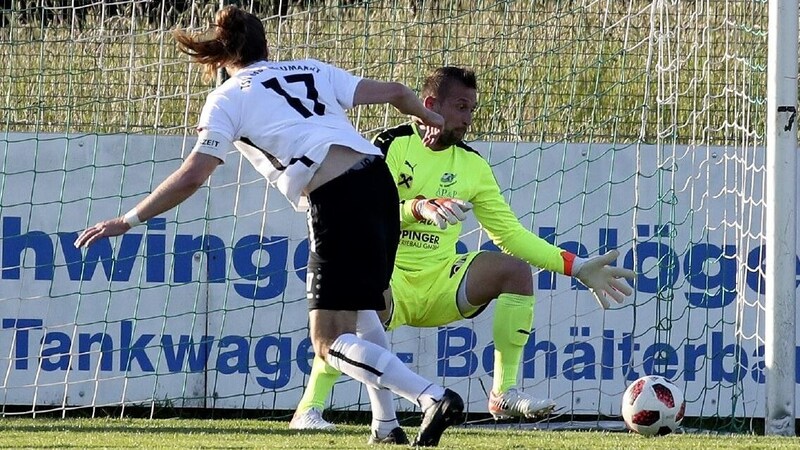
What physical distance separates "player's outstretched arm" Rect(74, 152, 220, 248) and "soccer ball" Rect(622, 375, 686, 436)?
2148 millimetres

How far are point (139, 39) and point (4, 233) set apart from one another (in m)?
2.06

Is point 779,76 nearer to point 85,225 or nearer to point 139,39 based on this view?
point 85,225

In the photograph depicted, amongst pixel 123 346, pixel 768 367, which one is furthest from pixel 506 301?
pixel 123 346

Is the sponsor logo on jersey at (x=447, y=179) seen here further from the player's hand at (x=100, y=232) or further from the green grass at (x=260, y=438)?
the player's hand at (x=100, y=232)

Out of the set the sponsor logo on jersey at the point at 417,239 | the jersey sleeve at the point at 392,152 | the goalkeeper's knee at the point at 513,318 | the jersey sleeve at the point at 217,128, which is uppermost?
the jersey sleeve at the point at 392,152

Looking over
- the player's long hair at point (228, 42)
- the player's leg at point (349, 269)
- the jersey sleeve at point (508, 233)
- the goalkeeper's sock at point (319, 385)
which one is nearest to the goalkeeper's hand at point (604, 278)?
the jersey sleeve at point (508, 233)

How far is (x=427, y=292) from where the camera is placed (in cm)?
654

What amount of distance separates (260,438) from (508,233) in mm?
1605

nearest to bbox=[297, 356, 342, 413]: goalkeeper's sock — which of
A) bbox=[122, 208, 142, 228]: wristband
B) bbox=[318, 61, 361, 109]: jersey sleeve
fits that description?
bbox=[318, 61, 361, 109]: jersey sleeve

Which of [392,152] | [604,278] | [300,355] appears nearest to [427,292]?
[392,152]

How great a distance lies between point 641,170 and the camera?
797cm

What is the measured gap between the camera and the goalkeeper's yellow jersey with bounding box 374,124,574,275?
260 inches

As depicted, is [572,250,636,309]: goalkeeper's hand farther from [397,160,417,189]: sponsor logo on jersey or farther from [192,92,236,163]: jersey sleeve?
[192,92,236,163]: jersey sleeve

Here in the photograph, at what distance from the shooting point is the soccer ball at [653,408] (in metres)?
5.82
